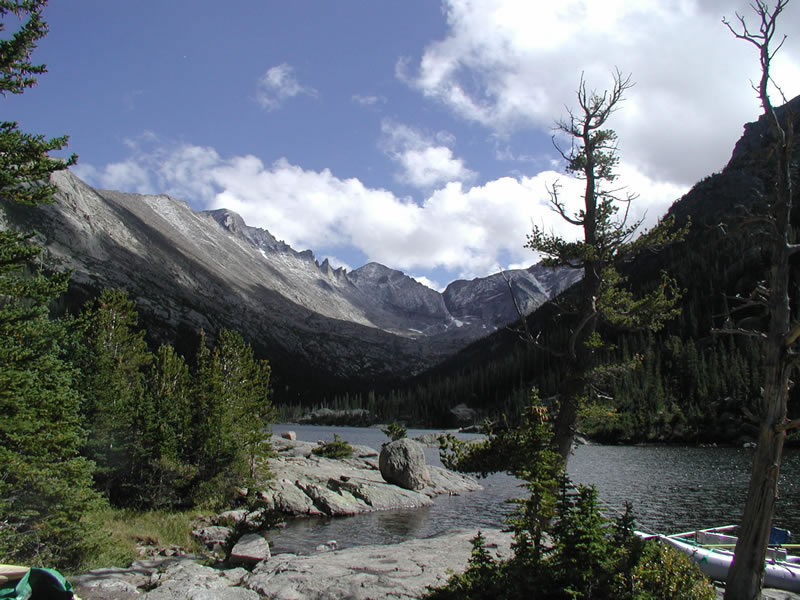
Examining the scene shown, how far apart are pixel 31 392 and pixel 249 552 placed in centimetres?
1151

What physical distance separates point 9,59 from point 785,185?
21249 millimetres

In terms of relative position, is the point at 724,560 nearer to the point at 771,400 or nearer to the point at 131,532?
the point at 771,400

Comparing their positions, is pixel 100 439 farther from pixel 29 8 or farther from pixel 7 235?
pixel 29 8

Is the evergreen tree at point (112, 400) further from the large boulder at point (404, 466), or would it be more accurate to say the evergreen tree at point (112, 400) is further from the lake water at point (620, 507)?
the large boulder at point (404, 466)

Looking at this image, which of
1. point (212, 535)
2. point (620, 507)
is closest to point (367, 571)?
point (212, 535)

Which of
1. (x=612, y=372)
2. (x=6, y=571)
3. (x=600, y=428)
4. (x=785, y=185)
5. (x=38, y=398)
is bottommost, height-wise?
(x=600, y=428)

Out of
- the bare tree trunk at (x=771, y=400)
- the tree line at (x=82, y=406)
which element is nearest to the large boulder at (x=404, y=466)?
the tree line at (x=82, y=406)

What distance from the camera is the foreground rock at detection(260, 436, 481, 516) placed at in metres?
42.1

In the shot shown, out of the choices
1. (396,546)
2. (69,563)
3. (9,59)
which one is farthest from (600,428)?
(9,59)

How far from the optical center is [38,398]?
54.8 feet

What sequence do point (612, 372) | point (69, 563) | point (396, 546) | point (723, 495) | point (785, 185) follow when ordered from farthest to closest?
point (723, 495) < point (396, 546) < point (69, 563) < point (612, 372) < point (785, 185)

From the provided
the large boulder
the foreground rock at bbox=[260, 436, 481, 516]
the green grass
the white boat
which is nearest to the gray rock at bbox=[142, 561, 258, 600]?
the green grass

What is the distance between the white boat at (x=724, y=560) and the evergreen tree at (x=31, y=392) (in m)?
20.6

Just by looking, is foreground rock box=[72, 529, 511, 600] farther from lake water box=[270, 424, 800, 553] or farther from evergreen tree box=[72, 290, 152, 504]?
evergreen tree box=[72, 290, 152, 504]
